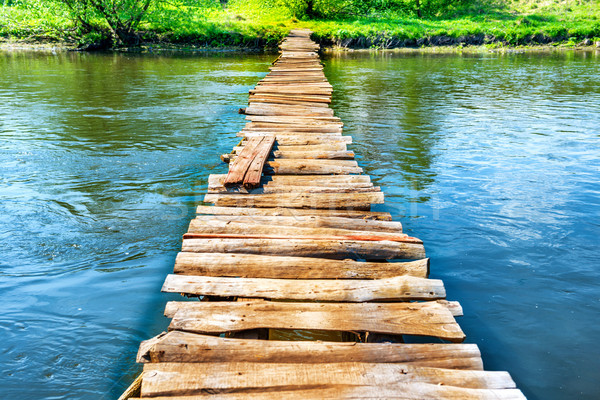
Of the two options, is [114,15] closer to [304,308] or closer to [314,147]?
[314,147]

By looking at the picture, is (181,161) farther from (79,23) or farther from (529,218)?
(79,23)

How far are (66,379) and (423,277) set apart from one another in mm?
2962

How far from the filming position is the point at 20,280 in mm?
5078

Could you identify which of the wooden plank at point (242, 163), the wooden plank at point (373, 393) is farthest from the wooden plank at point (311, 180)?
the wooden plank at point (373, 393)

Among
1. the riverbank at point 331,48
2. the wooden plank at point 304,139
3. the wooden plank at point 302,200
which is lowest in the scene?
the wooden plank at point 302,200

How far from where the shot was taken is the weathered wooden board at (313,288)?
3902mm

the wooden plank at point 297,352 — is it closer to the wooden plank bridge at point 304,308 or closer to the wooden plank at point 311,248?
the wooden plank bridge at point 304,308

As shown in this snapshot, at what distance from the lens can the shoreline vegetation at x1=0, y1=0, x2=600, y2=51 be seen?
90.7ft

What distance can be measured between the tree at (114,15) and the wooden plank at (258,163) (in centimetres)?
2263

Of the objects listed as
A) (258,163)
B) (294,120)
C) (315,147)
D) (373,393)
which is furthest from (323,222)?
(294,120)

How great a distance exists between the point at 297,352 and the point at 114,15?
27779 mm

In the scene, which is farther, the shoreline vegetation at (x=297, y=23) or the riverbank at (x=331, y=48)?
the riverbank at (x=331, y=48)

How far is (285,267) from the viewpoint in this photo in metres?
4.28

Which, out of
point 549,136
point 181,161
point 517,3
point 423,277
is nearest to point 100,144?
point 181,161
